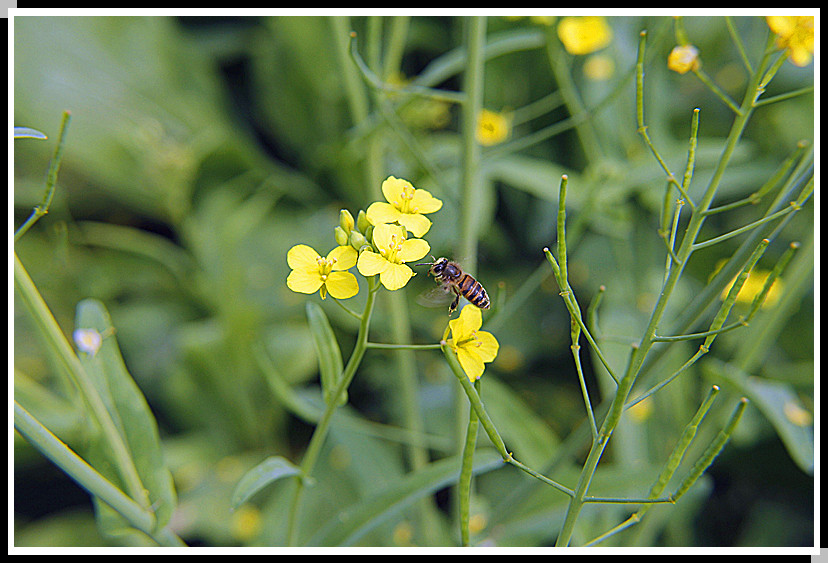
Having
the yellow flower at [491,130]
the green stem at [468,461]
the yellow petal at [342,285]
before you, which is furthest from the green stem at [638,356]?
the yellow flower at [491,130]

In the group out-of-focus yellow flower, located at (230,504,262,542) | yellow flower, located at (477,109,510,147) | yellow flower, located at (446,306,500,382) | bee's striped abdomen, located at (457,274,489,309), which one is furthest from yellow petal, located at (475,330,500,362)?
out-of-focus yellow flower, located at (230,504,262,542)

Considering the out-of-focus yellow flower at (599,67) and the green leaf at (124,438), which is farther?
the out-of-focus yellow flower at (599,67)

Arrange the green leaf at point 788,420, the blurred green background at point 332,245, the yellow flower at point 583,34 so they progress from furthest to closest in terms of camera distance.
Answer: the blurred green background at point 332,245, the yellow flower at point 583,34, the green leaf at point 788,420

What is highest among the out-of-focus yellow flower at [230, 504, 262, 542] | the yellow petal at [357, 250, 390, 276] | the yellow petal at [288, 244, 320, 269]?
the yellow petal at [357, 250, 390, 276]

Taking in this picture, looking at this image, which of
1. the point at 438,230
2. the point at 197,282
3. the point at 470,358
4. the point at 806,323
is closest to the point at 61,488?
the point at 197,282

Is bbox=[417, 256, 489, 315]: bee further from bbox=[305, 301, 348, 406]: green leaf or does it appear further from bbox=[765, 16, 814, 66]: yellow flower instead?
bbox=[765, 16, 814, 66]: yellow flower

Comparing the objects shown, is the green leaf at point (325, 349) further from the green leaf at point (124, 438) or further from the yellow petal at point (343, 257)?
the green leaf at point (124, 438)

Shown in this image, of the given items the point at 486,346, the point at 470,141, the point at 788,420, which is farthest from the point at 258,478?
the point at 788,420
